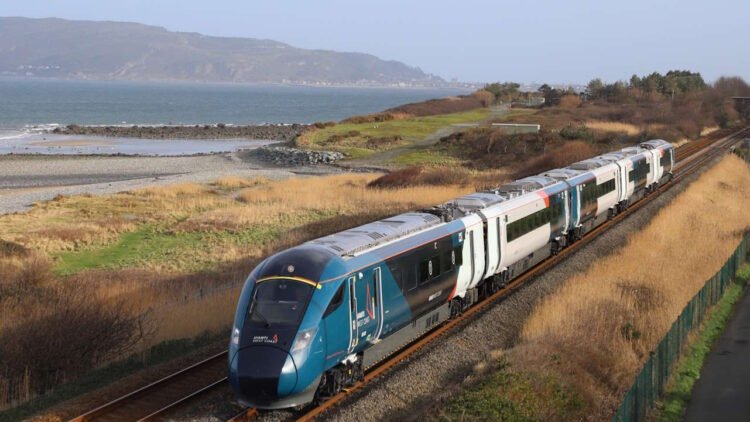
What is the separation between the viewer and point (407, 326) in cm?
1827

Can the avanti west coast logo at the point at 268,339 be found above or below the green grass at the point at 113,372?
above

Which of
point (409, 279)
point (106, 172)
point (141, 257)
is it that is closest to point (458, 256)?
point (409, 279)

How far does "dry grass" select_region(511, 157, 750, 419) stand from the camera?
667 inches

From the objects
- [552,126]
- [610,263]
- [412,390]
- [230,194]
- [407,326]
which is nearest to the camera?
[412,390]

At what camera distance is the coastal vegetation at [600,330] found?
15305mm

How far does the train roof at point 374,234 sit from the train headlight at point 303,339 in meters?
1.96

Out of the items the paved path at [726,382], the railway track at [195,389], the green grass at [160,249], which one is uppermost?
the railway track at [195,389]

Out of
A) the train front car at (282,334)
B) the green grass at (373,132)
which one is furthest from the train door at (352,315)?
the green grass at (373,132)

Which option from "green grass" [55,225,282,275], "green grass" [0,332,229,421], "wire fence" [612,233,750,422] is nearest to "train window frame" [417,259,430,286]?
"wire fence" [612,233,750,422]

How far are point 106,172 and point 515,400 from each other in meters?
69.6

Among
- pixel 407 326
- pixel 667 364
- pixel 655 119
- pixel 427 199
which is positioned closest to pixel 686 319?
pixel 667 364

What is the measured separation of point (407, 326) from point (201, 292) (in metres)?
11.3

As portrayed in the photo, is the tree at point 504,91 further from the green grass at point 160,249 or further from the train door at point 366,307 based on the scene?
the train door at point 366,307

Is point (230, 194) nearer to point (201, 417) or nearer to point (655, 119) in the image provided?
point (201, 417)
